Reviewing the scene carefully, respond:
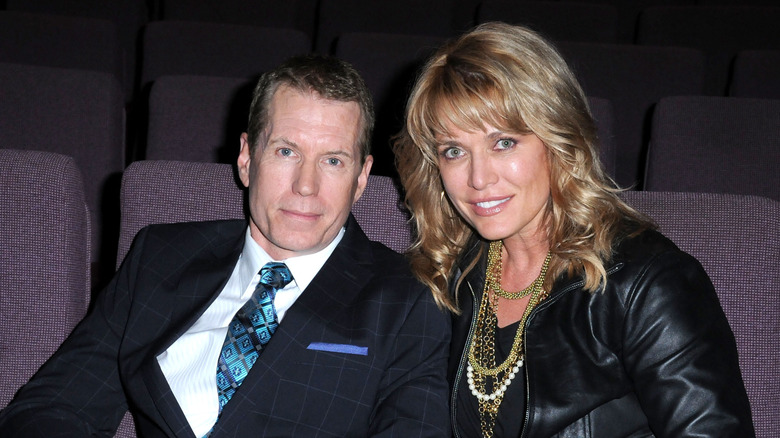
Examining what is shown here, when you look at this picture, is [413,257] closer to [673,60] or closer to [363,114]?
[363,114]

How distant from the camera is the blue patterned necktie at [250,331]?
1501 millimetres

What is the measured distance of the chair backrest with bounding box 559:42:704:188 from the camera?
2.72 m

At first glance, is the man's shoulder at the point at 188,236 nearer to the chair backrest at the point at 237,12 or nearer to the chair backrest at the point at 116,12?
the chair backrest at the point at 116,12

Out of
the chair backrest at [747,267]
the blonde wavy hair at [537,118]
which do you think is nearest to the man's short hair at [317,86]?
the blonde wavy hair at [537,118]

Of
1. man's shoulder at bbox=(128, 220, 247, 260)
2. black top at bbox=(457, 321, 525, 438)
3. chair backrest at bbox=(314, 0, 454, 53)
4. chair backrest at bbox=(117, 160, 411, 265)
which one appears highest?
chair backrest at bbox=(314, 0, 454, 53)

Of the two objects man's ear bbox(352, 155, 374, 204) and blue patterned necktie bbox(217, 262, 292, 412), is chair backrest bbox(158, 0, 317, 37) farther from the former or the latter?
blue patterned necktie bbox(217, 262, 292, 412)

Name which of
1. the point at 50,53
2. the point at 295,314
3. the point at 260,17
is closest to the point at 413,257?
the point at 295,314

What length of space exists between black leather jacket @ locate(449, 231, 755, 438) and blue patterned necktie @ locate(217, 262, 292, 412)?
39 cm

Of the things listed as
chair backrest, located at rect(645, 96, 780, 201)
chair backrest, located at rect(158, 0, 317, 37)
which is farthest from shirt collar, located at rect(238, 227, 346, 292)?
chair backrest, located at rect(158, 0, 317, 37)

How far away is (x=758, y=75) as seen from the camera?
2828 mm

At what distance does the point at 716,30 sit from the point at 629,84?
96 centimetres

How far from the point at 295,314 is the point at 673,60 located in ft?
6.13

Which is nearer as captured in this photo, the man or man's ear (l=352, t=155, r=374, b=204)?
the man

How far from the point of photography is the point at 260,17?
11.9ft
